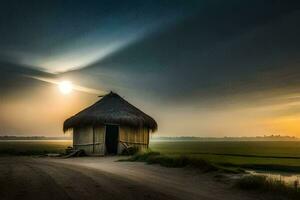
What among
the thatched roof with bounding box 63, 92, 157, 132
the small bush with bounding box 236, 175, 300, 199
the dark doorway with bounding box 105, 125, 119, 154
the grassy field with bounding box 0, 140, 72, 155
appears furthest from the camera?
the grassy field with bounding box 0, 140, 72, 155

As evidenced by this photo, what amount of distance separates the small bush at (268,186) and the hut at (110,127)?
63.8ft

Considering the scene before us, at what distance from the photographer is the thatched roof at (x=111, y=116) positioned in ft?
99.7

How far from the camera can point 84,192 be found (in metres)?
9.54

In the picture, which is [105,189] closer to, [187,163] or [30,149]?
[187,163]

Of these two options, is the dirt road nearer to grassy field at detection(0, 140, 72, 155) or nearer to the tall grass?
the tall grass

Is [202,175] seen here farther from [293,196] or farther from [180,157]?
[293,196]

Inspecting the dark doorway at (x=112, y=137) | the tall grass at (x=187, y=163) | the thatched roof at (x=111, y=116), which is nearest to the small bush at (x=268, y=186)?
the tall grass at (x=187, y=163)

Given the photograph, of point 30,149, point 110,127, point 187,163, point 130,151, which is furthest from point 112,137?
point 30,149

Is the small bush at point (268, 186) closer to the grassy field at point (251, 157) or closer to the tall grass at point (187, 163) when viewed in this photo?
the tall grass at point (187, 163)

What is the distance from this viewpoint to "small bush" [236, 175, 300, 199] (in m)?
10.2

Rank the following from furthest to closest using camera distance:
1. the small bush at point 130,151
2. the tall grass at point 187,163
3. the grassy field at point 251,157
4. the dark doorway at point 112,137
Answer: the dark doorway at point 112,137
the small bush at point 130,151
the grassy field at point 251,157
the tall grass at point 187,163

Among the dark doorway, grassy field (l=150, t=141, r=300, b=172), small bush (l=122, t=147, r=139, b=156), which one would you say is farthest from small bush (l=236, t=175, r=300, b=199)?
the dark doorway

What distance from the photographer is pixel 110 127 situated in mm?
34281

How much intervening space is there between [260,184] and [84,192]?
17.0 ft
